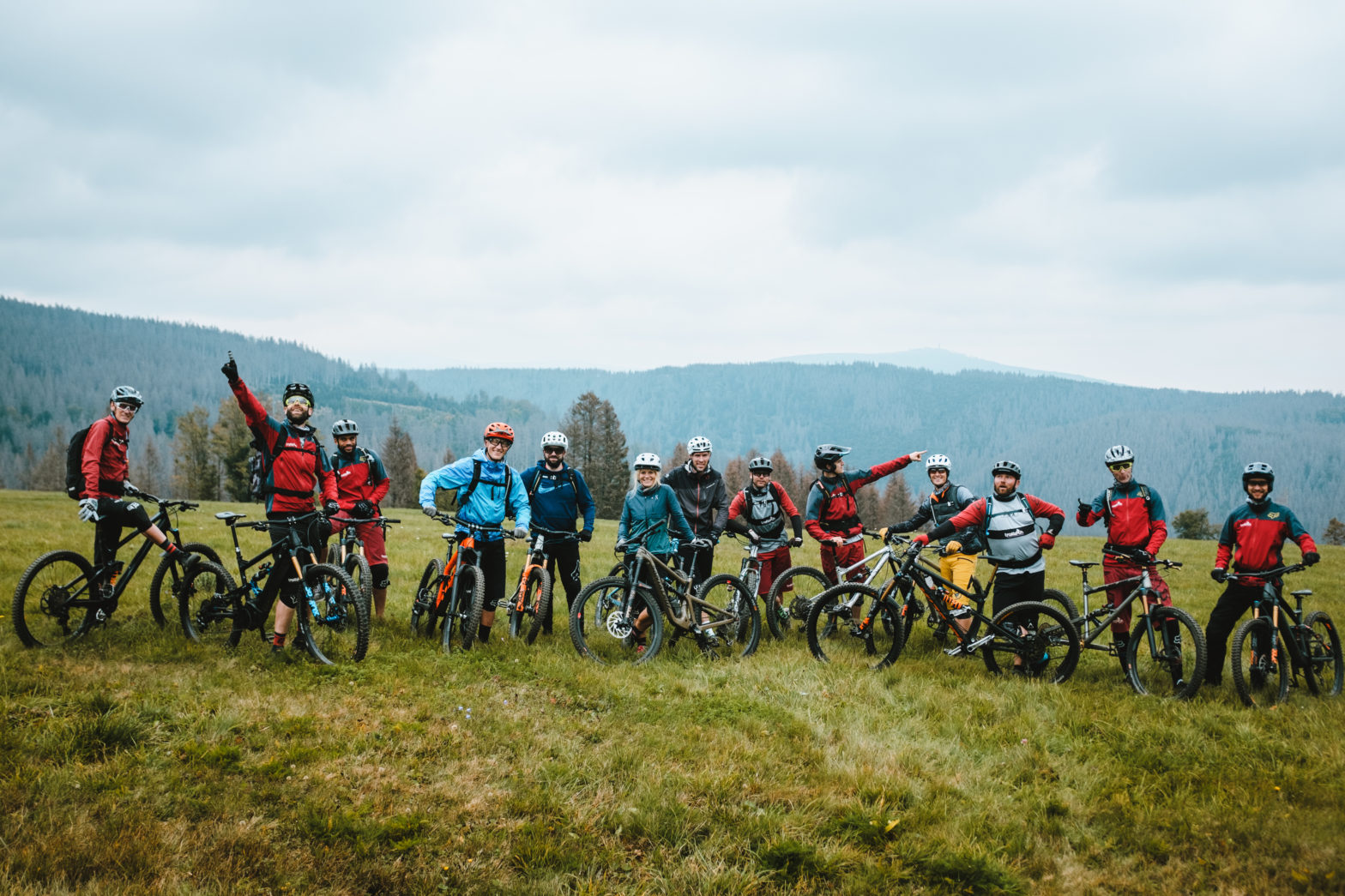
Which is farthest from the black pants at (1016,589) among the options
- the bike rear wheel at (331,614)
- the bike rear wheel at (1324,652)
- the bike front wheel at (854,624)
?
the bike rear wheel at (331,614)

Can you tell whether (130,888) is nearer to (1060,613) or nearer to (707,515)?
(707,515)

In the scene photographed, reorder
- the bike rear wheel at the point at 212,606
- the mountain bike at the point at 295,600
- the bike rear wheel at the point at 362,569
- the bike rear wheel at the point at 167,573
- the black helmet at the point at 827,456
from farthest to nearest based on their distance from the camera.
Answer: the black helmet at the point at 827,456, the bike rear wheel at the point at 362,569, the bike rear wheel at the point at 167,573, the bike rear wheel at the point at 212,606, the mountain bike at the point at 295,600

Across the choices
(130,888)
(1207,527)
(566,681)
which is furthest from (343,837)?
(1207,527)

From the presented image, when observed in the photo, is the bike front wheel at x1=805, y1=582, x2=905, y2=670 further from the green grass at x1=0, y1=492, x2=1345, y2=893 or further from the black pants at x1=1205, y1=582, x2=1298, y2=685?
the black pants at x1=1205, y1=582, x2=1298, y2=685

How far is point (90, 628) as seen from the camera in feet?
28.1

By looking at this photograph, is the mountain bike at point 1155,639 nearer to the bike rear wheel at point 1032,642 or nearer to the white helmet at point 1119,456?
the bike rear wheel at point 1032,642

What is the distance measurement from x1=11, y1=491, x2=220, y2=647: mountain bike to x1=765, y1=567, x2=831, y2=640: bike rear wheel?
7.23 meters

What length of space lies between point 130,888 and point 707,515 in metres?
7.51

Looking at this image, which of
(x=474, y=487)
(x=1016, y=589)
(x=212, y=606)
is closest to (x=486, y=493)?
(x=474, y=487)

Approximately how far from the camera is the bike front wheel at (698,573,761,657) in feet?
31.3

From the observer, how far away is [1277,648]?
7949 mm

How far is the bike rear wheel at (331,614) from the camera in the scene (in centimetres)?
801

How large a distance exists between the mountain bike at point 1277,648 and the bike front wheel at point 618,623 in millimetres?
6343

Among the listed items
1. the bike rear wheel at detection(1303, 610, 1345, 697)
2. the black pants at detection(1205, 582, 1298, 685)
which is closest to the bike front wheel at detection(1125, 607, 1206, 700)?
the black pants at detection(1205, 582, 1298, 685)
